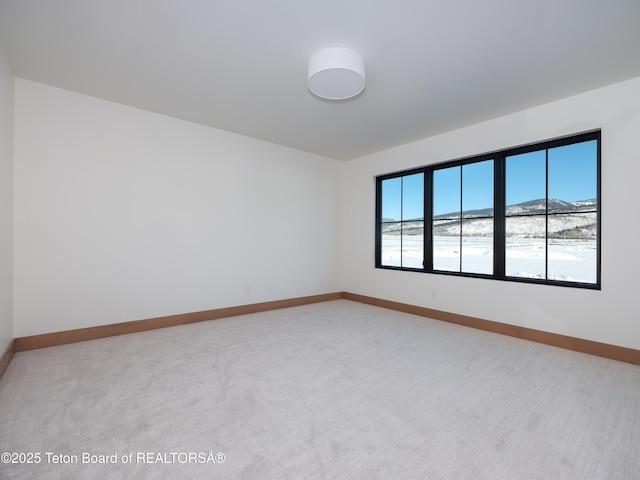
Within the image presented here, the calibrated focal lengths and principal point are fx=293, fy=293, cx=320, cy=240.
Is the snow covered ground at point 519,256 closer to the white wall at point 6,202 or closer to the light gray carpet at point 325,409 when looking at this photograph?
the light gray carpet at point 325,409

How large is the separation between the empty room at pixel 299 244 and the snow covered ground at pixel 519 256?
0.02 metres

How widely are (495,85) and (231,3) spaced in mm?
2423

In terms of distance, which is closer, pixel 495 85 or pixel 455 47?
pixel 455 47

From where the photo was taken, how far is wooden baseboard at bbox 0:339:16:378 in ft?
7.59

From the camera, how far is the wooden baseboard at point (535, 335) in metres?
2.69

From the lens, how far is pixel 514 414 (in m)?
1.84

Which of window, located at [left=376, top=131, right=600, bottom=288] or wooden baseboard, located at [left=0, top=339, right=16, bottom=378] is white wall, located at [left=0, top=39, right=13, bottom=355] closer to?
wooden baseboard, located at [left=0, top=339, right=16, bottom=378]

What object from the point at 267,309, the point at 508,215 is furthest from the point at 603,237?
the point at 267,309

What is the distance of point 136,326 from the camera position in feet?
11.1

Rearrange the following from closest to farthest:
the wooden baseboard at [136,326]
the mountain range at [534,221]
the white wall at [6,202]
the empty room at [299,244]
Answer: the empty room at [299,244], the white wall at [6,202], the wooden baseboard at [136,326], the mountain range at [534,221]

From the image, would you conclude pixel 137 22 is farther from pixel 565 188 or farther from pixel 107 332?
pixel 565 188

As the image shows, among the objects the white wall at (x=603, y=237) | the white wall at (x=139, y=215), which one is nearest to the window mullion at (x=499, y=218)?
the white wall at (x=603, y=237)

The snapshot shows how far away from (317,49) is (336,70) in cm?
24

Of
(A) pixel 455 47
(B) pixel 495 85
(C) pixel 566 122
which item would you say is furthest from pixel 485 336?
(A) pixel 455 47
